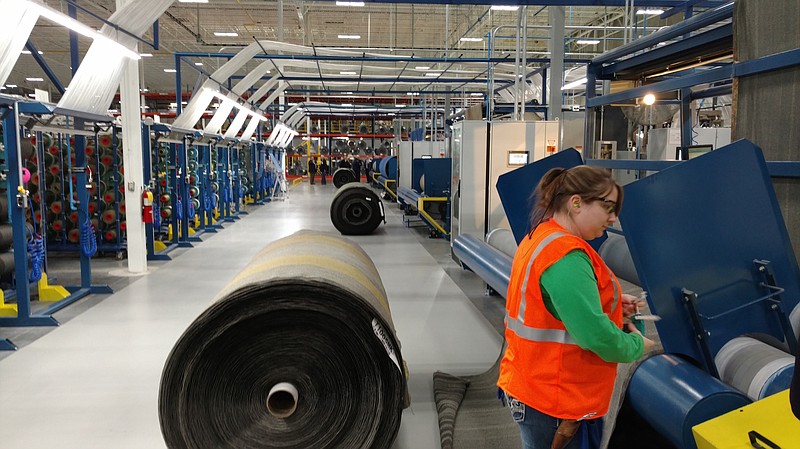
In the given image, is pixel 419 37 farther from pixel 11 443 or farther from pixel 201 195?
pixel 11 443

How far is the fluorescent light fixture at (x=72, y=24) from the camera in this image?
4.93 m

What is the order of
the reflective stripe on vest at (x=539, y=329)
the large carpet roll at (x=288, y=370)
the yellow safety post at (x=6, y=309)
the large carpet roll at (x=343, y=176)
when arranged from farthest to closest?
the large carpet roll at (x=343, y=176) → the yellow safety post at (x=6, y=309) → the large carpet roll at (x=288, y=370) → the reflective stripe on vest at (x=539, y=329)

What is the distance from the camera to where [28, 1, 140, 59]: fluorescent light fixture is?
4.93 metres

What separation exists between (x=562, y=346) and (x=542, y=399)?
194mm

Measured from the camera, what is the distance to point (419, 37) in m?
19.6

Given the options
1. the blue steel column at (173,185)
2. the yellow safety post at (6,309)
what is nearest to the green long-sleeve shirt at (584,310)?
the yellow safety post at (6,309)

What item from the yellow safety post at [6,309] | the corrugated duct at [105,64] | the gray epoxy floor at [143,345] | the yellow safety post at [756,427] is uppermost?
the corrugated duct at [105,64]

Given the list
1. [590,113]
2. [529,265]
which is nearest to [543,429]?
[529,265]

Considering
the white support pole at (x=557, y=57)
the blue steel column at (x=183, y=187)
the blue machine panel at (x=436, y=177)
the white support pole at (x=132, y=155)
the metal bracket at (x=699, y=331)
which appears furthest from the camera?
the blue machine panel at (x=436, y=177)

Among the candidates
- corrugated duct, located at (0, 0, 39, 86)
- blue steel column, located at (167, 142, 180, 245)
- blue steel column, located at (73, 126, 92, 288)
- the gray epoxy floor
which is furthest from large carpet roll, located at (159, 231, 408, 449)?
blue steel column, located at (167, 142, 180, 245)

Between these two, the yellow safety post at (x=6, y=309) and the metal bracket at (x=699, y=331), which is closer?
the metal bracket at (x=699, y=331)

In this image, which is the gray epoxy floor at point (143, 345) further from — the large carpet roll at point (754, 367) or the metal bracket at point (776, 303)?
the metal bracket at point (776, 303)

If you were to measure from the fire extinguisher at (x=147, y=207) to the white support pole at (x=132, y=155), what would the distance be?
0.05m

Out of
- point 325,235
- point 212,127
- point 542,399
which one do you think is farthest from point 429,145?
point 542,399
